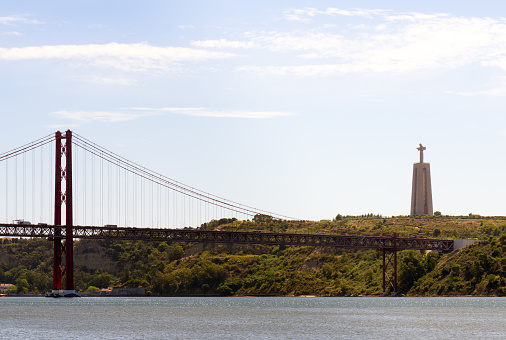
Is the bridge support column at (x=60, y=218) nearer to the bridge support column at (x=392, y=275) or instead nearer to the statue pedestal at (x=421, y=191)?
the bridge support column at (x=392, y=275)

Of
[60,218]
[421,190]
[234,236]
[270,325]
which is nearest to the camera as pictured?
[270,325]

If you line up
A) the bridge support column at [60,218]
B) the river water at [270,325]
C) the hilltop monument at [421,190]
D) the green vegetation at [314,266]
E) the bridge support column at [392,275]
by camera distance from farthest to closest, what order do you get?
the hilltop monument at [421,190], the bridge support column at [392,275], the green vegetation at [314,266], the bridge support column at [60,218], the river water at [270,325]

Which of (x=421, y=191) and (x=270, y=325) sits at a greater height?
(x=421, y=191)

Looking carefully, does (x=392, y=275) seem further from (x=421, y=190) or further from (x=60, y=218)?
(x=60, y=218)

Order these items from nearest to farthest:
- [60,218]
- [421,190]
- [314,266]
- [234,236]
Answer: [60,218], [234,236], [314,266], [421,190]

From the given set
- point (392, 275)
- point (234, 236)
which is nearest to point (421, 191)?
point (392, 275)

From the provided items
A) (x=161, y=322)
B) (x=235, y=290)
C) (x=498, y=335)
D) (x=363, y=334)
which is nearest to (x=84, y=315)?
(x=161, y=322)

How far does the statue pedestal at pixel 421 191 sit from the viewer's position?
156125 millimetres

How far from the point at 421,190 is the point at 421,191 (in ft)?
0.75

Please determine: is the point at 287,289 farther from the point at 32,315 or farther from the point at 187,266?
the point at 32,315

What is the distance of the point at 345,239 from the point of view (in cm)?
12119

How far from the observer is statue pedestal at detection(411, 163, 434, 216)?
15612cm

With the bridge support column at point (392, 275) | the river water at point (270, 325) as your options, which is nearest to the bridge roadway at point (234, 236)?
the bridge support column at point (392, 275)

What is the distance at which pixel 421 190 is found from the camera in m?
161
